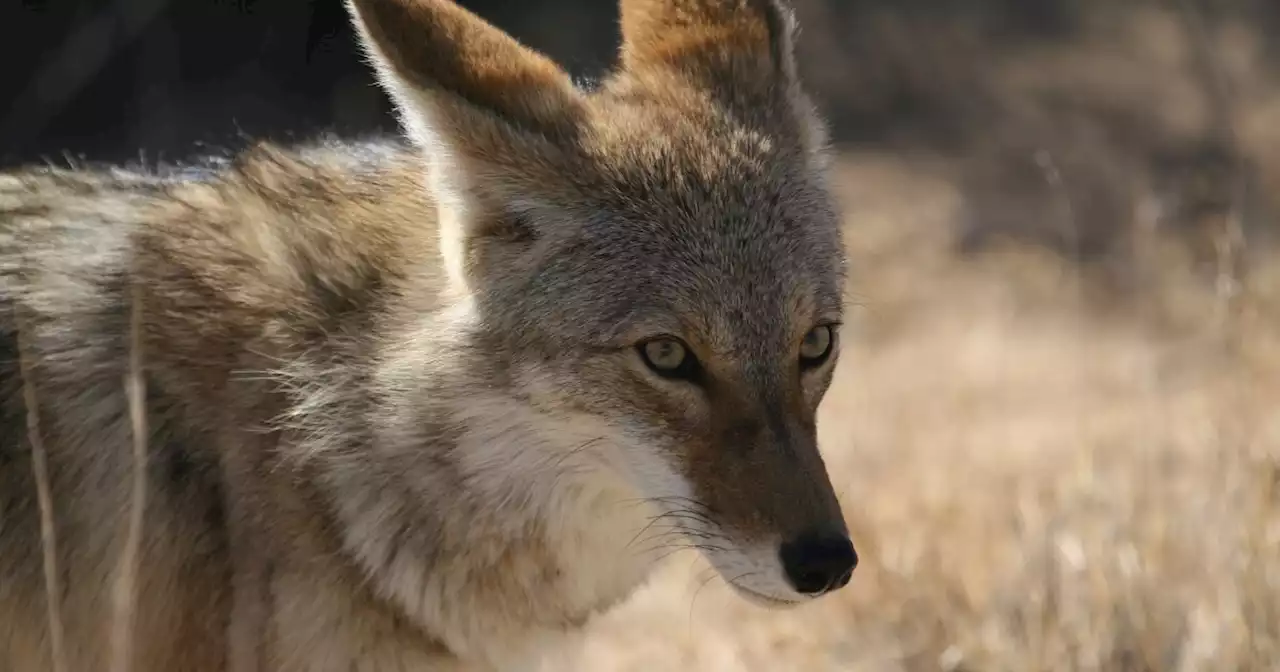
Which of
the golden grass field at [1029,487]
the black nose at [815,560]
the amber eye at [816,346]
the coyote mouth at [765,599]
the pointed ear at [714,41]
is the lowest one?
the golden grass field at [1029,487]

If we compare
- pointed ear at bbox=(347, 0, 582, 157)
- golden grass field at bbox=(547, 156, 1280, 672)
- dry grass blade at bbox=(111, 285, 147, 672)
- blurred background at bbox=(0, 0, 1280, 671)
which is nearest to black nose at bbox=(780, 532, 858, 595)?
golden grass field at bbox=(547, 156, 1280, 672)

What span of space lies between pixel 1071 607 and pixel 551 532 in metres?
1.90

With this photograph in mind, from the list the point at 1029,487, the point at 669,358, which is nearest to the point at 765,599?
the point at 669,358

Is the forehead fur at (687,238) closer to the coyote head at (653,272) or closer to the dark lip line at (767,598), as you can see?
the coyote head at (653,272)

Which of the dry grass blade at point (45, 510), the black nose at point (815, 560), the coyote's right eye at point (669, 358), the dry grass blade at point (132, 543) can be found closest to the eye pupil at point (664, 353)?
the coyote's right eye at point (669, 358)

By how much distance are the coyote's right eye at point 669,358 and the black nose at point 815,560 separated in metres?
0.39

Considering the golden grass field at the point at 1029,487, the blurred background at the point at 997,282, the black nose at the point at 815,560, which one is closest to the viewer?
the black nose at the point at 815,560

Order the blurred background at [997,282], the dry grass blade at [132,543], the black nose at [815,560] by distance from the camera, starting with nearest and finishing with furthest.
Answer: the black nose at [815,560] → the dry grass blade at [132,543] → the blurred background at [997,282]

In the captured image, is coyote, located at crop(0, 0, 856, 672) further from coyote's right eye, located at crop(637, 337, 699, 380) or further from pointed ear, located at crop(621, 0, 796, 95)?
pointed ear, located at crop(621, 0, 796, 95)

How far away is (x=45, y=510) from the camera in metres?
2.96

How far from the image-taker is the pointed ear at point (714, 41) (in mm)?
3465

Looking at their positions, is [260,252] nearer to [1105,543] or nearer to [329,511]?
[329,511]

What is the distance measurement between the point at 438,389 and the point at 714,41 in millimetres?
1078

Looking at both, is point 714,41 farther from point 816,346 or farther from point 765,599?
point 765,599
